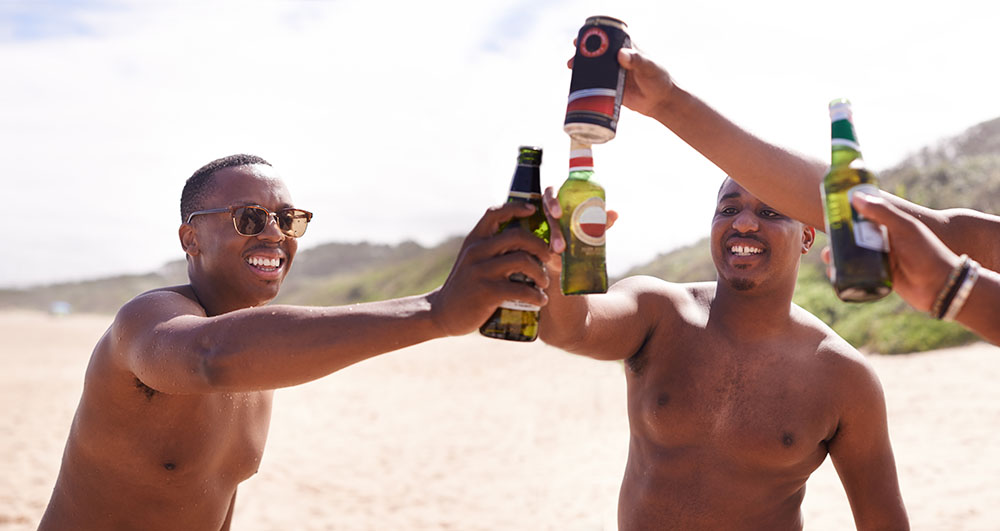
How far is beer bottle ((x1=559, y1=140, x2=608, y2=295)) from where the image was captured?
7.13 feet

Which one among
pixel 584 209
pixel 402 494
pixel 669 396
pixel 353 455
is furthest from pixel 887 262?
pixel 353 455

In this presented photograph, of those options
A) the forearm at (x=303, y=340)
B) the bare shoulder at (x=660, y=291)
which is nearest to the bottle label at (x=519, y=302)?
the forearm at (x=303, y=340)

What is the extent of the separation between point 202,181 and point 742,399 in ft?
7.87

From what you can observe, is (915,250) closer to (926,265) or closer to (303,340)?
(926,265)

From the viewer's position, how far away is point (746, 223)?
3.13 m

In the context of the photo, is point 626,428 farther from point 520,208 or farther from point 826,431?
point 520,208

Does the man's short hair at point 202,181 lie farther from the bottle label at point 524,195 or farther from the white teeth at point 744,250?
the white teeth at point 744,250

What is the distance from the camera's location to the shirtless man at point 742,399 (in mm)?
3102

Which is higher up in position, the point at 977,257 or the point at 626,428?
the point at 626,428

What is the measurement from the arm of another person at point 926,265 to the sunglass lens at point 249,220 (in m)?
2.16

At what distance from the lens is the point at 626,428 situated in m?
11.8

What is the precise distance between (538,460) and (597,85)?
9.00 m

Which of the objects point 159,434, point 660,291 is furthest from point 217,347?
point 660,291

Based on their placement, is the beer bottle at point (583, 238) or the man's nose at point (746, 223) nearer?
the beer bottle at point (583, 238)
